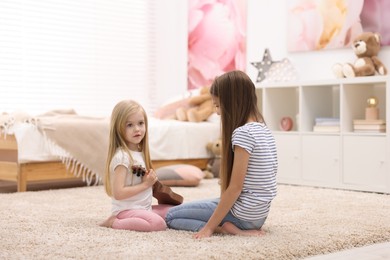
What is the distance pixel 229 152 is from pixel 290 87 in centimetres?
246

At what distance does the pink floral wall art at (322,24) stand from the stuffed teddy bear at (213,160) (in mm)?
927

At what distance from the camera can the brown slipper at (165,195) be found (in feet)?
8.10

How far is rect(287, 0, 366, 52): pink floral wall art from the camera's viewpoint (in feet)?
14.2

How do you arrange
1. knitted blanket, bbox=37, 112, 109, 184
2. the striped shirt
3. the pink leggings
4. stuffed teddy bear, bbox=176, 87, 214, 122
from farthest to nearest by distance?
stuffed teddy bear, bbox=176, 87, 214, 122 < knitted blanket, bbox=37, 112, 109, 184 < the pink leggings < the striped shirt

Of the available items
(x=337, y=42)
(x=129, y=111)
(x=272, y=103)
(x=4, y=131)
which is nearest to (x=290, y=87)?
(x=272, y=103)

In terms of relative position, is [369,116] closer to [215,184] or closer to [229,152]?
[215,184]

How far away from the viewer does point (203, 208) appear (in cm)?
230

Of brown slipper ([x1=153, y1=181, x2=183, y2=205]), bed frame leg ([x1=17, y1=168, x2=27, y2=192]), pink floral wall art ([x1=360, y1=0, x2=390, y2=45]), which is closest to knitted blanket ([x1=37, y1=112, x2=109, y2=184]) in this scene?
bed frame leg ([x1=17, y1=168, x2=27, y2=192])

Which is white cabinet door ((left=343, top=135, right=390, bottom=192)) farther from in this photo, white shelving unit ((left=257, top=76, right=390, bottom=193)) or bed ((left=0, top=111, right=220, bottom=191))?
bed ((left=0, top=111, right=220, bottom=191))

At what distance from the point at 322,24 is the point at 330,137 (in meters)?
0.92

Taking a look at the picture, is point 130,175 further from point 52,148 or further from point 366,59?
point 366,59

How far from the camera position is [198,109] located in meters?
5.07

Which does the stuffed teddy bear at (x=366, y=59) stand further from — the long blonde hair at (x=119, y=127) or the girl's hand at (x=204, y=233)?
the girl's hand at (x=204, y=233)

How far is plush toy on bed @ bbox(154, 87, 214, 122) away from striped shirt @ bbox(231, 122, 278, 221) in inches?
108
